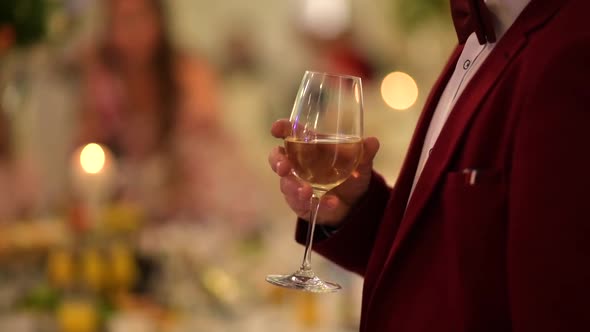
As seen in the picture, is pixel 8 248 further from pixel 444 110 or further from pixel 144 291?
pixel 444 110

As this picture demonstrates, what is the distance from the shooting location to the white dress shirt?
50.4 inches

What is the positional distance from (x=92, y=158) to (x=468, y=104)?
322 centimetres

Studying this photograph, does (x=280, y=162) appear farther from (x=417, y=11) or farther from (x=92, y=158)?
(x=417, y=11)

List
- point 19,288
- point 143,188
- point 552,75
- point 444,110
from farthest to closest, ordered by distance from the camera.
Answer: point 143,188 → point 19,288 → point 444,110 → point 552,75

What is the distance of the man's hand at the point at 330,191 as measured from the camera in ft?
4.79

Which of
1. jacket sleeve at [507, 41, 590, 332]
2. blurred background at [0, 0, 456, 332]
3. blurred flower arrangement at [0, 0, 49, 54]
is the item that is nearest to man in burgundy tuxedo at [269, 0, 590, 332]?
jacket sleeve at [507, 41, 590, 332]

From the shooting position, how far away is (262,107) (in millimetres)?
4488

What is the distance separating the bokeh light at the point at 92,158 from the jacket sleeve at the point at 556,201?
3.36 metres

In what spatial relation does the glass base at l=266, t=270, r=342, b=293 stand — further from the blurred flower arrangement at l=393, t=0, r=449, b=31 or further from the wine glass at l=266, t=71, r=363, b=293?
the blurred flower arrangement at l=393, t=0, r=449, b=31

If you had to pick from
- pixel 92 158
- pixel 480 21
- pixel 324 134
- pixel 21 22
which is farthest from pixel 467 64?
pixel 21 22

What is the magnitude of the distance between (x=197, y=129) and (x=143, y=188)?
40 cm

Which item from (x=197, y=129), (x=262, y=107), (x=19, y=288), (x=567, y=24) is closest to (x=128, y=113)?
(x=197, y=129)

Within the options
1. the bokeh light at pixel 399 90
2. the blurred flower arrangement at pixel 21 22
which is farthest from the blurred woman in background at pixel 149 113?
the bokeh light at pixel 399 90

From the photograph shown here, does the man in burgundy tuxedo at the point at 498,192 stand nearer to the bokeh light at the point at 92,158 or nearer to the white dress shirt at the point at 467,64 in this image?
the white dress shirt at the point at 467,64
